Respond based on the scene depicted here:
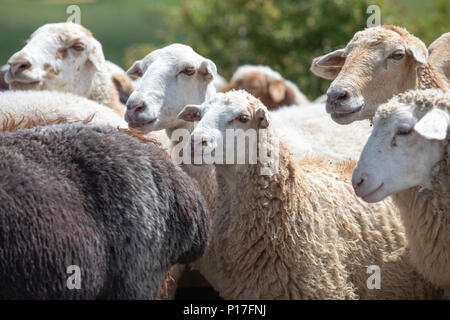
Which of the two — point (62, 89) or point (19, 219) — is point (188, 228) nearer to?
point (19, 219)

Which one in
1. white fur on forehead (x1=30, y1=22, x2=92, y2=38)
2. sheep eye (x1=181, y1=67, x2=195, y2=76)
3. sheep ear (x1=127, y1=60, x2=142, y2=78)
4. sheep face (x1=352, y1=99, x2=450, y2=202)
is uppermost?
white fur on forehead (x1=30, y1=22, x2=92, y2=38)

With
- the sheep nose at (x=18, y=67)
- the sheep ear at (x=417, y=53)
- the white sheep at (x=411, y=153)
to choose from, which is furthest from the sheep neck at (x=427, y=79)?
the sheep nose at (x=18, y=67)

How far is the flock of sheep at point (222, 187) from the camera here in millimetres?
3053

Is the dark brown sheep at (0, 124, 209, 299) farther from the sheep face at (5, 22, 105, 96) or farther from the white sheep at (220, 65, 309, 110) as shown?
the white sheep at (220, 65, 309, 110)

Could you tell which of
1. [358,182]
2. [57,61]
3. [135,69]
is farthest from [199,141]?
[57,61]

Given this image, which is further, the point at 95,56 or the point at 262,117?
the point at 95,56

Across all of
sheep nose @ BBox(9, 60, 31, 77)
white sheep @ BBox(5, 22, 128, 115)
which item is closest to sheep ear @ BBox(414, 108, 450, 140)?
white sheep @ BBox(5, 22, 128, 115)

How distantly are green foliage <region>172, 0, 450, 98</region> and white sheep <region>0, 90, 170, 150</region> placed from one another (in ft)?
23.0

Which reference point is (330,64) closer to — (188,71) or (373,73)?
(373,73)

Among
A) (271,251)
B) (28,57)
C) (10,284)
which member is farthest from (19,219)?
(28,57)

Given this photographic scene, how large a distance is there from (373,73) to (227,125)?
1100 millimetres

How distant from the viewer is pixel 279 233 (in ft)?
13.0

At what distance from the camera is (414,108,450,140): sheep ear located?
3.37m
